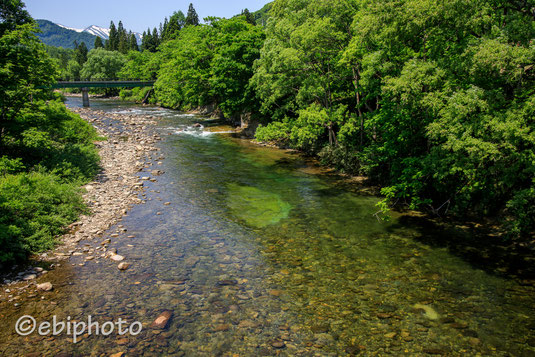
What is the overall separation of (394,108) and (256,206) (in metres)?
9.09

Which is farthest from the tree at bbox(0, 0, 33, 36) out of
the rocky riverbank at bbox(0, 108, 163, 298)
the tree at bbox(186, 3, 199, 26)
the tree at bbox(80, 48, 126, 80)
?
the tree at bbox(186, 3, 199, 26)

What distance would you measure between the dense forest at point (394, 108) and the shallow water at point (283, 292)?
9.56 ft

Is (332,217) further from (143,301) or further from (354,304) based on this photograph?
(143,301)

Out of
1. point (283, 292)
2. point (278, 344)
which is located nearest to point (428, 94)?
point (283, 292)

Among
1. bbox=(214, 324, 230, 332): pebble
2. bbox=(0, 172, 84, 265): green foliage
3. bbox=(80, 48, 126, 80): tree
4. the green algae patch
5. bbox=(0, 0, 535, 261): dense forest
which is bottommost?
bbox=(214, 324, 230, 332): pebble

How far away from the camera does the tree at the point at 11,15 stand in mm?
16516

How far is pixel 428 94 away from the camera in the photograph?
13.8 m

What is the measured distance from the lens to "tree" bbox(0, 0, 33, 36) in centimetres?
1652

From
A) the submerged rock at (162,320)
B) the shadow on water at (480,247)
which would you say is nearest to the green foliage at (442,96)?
the shadow on water at (480,247)

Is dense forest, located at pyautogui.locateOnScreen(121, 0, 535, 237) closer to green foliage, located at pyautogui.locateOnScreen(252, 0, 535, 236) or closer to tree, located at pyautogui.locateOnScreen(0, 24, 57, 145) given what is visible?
green foliage, located at pyautogui.locateOnScreen(252, 0, 535, 236)

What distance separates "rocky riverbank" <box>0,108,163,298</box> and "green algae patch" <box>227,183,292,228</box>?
5.48m

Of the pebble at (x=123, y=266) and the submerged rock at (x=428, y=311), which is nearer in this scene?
the submerged rock at (x=428, y=311)

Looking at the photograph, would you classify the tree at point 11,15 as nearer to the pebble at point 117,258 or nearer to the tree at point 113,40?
the pebble at point 117,258

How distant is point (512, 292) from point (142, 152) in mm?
27613
